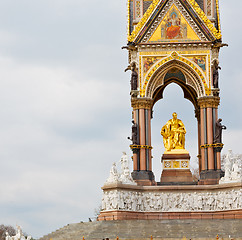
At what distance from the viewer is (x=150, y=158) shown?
4631cm

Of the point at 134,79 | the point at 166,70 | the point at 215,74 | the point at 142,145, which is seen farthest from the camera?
the point at 166,70

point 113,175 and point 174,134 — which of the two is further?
point 174,134

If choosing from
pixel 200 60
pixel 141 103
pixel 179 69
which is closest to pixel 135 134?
pixel 141 103

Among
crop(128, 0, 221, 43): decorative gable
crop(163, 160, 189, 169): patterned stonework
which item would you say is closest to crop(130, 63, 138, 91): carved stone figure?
crop(128, 0, 221, 43): decorative gable

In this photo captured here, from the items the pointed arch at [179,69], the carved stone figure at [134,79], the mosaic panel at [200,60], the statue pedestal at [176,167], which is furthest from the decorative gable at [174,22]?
the statue pedestal at [176,167]

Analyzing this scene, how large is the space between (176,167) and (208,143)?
2.65 metres

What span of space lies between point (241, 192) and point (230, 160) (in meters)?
2.25

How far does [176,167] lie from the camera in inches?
1855

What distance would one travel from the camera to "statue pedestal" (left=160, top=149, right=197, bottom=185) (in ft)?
153

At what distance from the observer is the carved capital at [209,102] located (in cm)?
4638

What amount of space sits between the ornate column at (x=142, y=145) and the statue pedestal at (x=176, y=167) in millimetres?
1178

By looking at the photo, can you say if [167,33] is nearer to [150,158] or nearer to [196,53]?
[196,53]

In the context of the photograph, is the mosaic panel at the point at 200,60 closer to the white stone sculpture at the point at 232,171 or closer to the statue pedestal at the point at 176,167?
the statue pedestal at the point at 176,167

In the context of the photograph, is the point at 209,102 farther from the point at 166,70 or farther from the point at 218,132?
the point at 166,70
